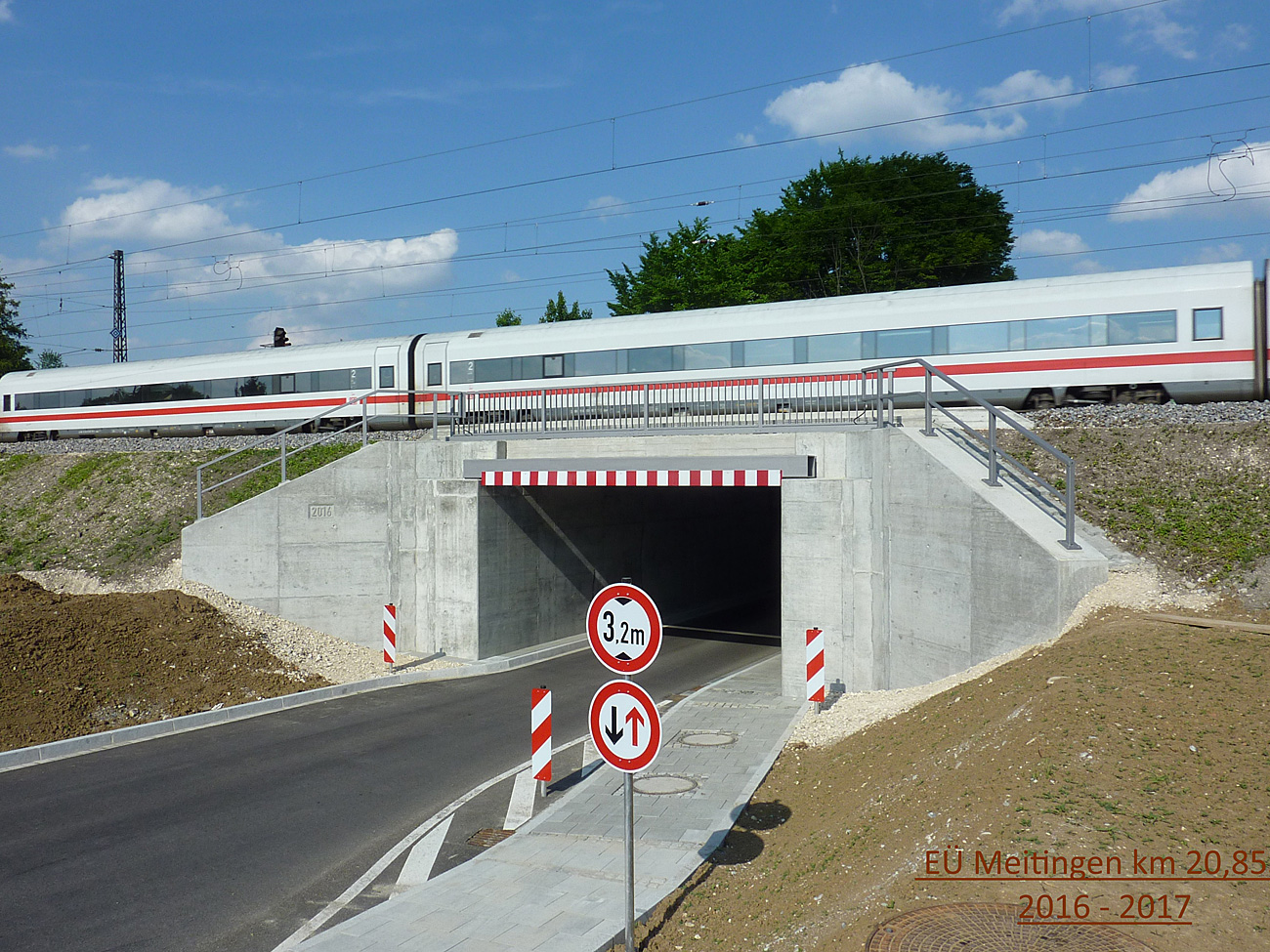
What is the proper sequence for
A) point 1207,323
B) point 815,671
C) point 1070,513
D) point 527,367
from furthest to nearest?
point 527,367, point 1207,323, point 815,671, point 1070,513

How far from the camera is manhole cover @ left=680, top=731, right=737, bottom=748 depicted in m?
11.4

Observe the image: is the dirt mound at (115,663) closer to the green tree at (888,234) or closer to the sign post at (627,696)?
the sign post at (627,696)

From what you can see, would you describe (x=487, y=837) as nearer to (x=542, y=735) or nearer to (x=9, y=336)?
(x=542, y=735)

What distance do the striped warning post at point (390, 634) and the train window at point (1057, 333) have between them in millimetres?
14932

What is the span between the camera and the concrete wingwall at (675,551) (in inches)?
424

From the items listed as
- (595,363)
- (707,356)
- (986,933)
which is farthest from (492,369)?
(986,933)

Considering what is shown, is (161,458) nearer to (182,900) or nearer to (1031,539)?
(182,900)

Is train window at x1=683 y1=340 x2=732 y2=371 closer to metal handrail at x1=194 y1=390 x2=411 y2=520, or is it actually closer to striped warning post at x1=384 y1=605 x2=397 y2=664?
metal handrail at x1=194 y1=390 x2=411 y2=520

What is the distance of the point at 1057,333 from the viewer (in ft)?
66.6

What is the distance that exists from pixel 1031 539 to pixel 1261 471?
423 centimetres

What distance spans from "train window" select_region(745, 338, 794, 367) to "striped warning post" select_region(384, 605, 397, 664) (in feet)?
36.6

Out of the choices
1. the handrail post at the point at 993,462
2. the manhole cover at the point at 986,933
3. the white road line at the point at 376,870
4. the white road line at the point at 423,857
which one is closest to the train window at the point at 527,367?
the white road line at the point at 376,870

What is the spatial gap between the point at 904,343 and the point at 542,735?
15.1 metres

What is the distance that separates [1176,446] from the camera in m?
12.7
